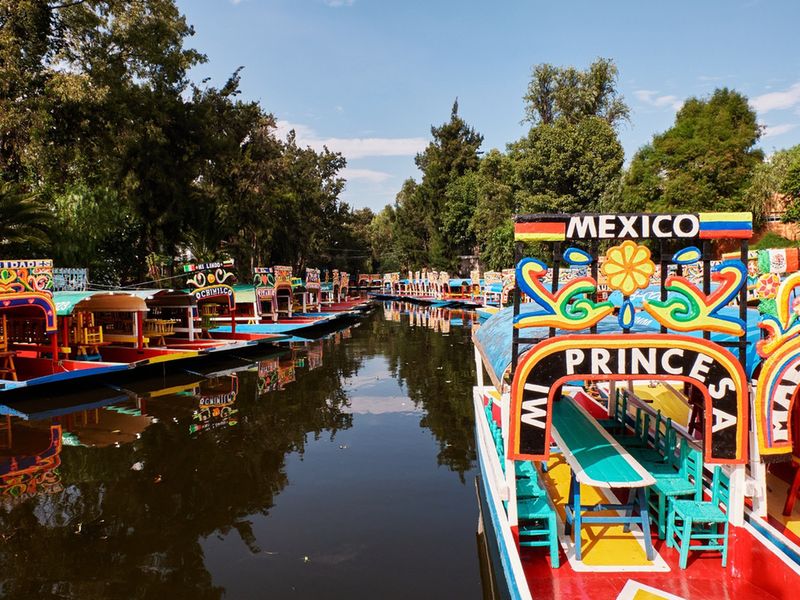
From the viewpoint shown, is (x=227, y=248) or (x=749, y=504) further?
(x=227, y=248)

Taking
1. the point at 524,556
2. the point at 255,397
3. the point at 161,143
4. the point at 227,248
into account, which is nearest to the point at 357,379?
the point at 255,397

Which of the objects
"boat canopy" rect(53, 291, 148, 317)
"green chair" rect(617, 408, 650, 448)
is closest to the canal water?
"green chair" rect(617, 408, 650, 448)

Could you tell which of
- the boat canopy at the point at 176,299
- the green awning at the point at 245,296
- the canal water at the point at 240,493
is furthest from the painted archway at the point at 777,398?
the green awning at the point at 245,296

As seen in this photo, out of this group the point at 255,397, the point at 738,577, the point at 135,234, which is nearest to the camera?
the point at 738,577

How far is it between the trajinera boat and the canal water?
1.76 meters

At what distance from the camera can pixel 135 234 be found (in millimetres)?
33719

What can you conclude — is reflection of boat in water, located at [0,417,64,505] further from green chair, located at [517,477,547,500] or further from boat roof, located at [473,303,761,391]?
green chair, located at [517,477,547,500]

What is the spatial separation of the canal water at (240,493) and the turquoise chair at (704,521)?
7.97 ft

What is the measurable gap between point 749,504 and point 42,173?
2857cm

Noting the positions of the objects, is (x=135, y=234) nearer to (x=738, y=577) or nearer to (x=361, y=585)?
(x=361, y=585)

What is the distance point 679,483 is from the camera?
5.75 meters

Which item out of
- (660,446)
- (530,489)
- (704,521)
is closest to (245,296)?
(530,489)

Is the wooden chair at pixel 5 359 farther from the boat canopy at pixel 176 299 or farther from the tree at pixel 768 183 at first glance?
the tree at pixel 768 183

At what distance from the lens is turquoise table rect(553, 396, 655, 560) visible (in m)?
5.20
